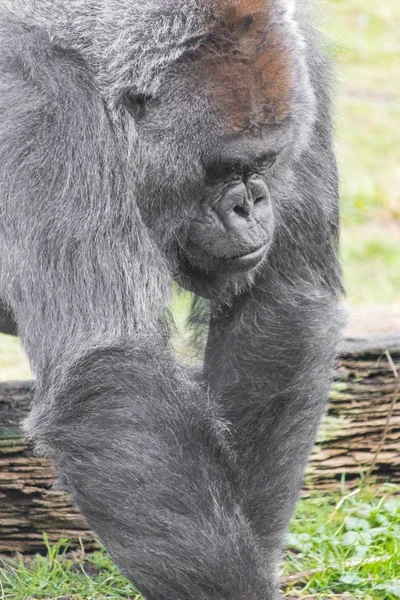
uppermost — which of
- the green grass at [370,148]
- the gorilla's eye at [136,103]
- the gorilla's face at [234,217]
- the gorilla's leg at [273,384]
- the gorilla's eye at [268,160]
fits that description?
the gorilla's eye at [136,103]

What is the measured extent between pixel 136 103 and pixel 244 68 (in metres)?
0.45

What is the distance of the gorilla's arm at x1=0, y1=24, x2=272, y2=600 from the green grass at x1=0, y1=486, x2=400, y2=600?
2.78 feet

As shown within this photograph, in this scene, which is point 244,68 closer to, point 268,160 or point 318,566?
point 268,160

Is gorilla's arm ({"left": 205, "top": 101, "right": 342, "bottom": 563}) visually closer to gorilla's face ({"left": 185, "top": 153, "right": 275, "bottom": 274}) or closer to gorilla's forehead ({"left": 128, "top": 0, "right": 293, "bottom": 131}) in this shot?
gorilla's face ({"left": 185, "top": 153, "right": 275, "bottom": 274})

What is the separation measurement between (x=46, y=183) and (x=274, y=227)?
46.1 inches

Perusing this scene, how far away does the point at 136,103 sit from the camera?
415cm

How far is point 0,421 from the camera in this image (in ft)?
16.2

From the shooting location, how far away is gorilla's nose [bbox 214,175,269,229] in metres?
4.21

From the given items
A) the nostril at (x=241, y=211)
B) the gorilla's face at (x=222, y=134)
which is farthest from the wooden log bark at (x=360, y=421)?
the nostril at (x=241, y=211)

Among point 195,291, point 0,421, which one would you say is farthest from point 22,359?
point 195,291

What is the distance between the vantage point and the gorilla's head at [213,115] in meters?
4.04

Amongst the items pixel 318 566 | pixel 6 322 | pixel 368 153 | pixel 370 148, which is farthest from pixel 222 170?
pixel 370 148

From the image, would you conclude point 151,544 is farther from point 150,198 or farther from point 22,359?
point 22,359

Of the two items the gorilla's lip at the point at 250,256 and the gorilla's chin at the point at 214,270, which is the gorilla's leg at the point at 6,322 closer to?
the gorilla's chin at the point at 214,270
